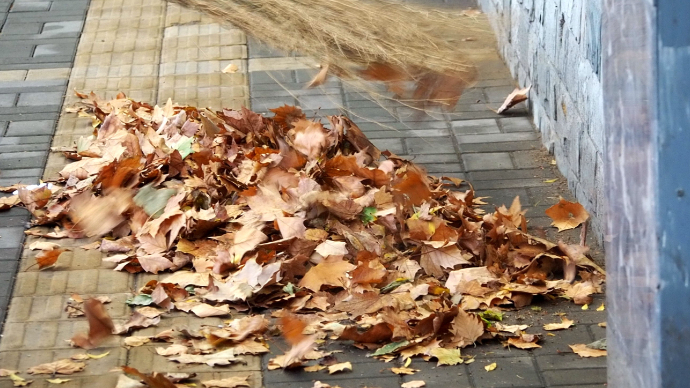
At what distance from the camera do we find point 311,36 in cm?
643

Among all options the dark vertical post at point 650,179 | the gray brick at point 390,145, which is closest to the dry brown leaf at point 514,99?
the gray brick at point 390,145

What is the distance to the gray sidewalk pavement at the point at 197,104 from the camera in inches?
121

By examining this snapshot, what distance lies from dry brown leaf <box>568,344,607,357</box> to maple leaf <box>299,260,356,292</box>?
0.84m

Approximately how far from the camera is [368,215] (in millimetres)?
3914

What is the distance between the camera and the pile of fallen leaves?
10.6ft

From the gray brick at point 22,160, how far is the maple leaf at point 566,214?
8.19 ft

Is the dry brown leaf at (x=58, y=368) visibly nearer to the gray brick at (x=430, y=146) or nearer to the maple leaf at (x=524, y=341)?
the maple leaf at (x=524, y=341)

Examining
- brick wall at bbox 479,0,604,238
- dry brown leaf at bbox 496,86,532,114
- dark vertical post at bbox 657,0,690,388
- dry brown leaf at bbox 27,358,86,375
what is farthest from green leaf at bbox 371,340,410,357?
dry brown leaf at bbox 496,86,532,114

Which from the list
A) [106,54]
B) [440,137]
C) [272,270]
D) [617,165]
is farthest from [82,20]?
[617,165]

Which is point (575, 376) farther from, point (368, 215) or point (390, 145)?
point (390, 145)

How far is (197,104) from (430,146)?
1.47 metres

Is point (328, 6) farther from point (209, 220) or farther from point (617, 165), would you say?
point (617, 165)

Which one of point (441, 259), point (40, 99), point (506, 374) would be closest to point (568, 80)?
point (441, 259)

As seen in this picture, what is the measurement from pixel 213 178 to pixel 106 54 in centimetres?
266
